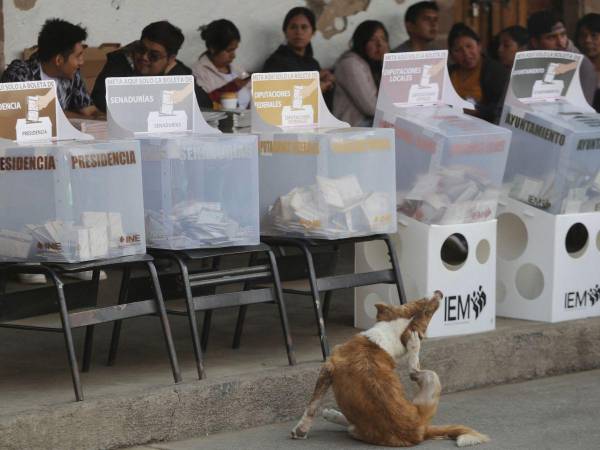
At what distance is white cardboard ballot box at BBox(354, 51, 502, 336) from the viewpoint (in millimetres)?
6188

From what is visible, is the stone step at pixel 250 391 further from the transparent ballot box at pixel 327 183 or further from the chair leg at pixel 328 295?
the transparent ballot box at pixel 327 183

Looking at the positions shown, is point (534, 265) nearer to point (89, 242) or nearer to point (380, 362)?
point (380, 362)

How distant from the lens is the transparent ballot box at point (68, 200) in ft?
16.5

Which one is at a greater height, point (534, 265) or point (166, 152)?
point (166, 152)

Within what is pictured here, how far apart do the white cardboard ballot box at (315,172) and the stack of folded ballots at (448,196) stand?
0.31m

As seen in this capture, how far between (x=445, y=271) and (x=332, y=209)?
0.81 metres

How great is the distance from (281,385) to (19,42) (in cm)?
379

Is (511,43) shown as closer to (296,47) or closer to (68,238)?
(296,47)

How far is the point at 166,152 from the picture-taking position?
17.7 ft

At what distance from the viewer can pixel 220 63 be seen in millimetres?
8953

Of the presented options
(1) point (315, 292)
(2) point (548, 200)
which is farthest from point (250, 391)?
(2) point (548, 200)

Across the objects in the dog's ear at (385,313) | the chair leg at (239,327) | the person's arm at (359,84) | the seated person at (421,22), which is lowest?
the chair leg at (239,327)

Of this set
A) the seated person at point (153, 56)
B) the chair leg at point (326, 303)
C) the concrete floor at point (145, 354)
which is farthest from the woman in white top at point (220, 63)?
the chair leg at point (326, 303)

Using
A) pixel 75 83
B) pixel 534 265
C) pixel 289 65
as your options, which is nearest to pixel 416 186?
pixel 534 265
